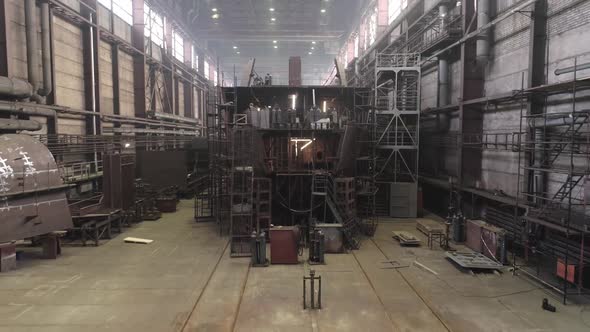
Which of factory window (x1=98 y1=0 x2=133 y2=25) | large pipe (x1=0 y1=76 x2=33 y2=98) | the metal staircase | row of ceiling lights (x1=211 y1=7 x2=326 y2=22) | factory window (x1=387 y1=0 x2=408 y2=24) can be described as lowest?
the metal staircase

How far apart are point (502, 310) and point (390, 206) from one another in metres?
10.6

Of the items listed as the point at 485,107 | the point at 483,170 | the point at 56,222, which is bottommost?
the point at 56,222

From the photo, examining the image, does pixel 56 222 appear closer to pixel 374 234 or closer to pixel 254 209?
pixel 254 209

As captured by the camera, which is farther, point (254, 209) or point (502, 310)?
point (254, 209)

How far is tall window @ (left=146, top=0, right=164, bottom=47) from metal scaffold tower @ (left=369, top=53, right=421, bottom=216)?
18731mm

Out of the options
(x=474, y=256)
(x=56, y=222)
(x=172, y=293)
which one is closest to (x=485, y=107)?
(x=474, y=256)

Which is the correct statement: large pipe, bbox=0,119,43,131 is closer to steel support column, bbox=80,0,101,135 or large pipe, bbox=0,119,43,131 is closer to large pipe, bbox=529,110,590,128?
steel support column, bbox=80,0,101,135

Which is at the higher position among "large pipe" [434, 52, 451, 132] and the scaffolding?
"large pipe" [434, 52, 451, 132]

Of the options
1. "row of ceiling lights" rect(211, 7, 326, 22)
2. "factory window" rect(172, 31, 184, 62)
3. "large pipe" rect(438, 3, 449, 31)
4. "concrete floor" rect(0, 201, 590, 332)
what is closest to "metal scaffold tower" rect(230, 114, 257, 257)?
"concrete floor" rect(0, 201, 590, 332)

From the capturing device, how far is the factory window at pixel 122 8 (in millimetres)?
22578

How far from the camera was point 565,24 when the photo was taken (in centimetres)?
1074

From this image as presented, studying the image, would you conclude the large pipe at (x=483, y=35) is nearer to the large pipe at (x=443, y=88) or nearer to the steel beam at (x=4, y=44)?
the large pipe at (x=443, y=88)

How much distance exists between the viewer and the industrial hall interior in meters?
8.46

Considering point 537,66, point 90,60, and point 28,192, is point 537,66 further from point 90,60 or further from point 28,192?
point 90,60
